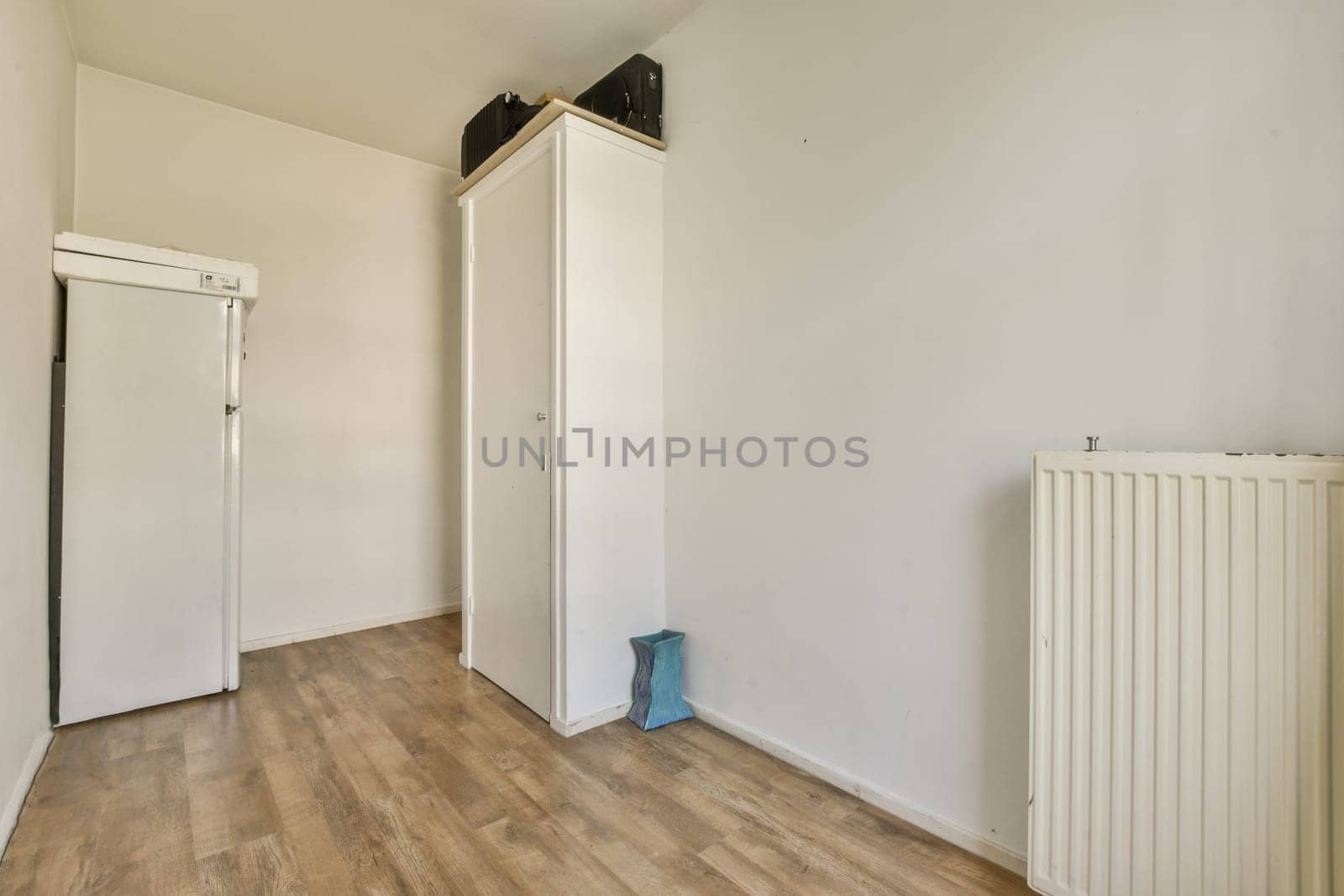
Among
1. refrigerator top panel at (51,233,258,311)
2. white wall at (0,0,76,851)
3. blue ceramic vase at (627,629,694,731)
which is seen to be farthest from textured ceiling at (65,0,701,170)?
blue ceramic vase at (627,629,694,731)

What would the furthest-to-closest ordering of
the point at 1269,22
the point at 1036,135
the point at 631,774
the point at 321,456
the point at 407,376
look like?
1. the point at 407,376
2. the point at 321,456
3. the point at 631,774
4. the point at 1036,135
5. the point at 1269,22

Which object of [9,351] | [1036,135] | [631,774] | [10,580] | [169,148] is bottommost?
[631,774]

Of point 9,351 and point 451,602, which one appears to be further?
point 451,602

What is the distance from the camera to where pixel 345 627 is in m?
3.22

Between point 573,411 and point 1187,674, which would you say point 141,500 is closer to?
point 573,411

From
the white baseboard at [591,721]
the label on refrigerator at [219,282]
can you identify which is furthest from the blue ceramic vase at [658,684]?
the label on refrigerator at [219,282]

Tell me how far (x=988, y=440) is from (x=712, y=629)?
3.82ft

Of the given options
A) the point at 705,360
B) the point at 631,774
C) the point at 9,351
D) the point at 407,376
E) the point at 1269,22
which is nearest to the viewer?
the point at 1269,22

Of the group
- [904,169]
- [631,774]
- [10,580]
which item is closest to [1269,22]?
[904,169]

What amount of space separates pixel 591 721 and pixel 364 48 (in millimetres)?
2835

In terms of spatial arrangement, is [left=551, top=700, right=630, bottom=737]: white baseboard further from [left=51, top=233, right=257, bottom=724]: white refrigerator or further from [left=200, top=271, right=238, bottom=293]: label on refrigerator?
[left=200, top=271, right=238, bottom=293]: label on refrigerator

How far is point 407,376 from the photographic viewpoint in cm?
347

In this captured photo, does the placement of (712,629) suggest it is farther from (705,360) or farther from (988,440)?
(988,440)

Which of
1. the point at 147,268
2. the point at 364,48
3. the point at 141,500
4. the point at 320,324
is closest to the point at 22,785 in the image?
the point at 141,500
